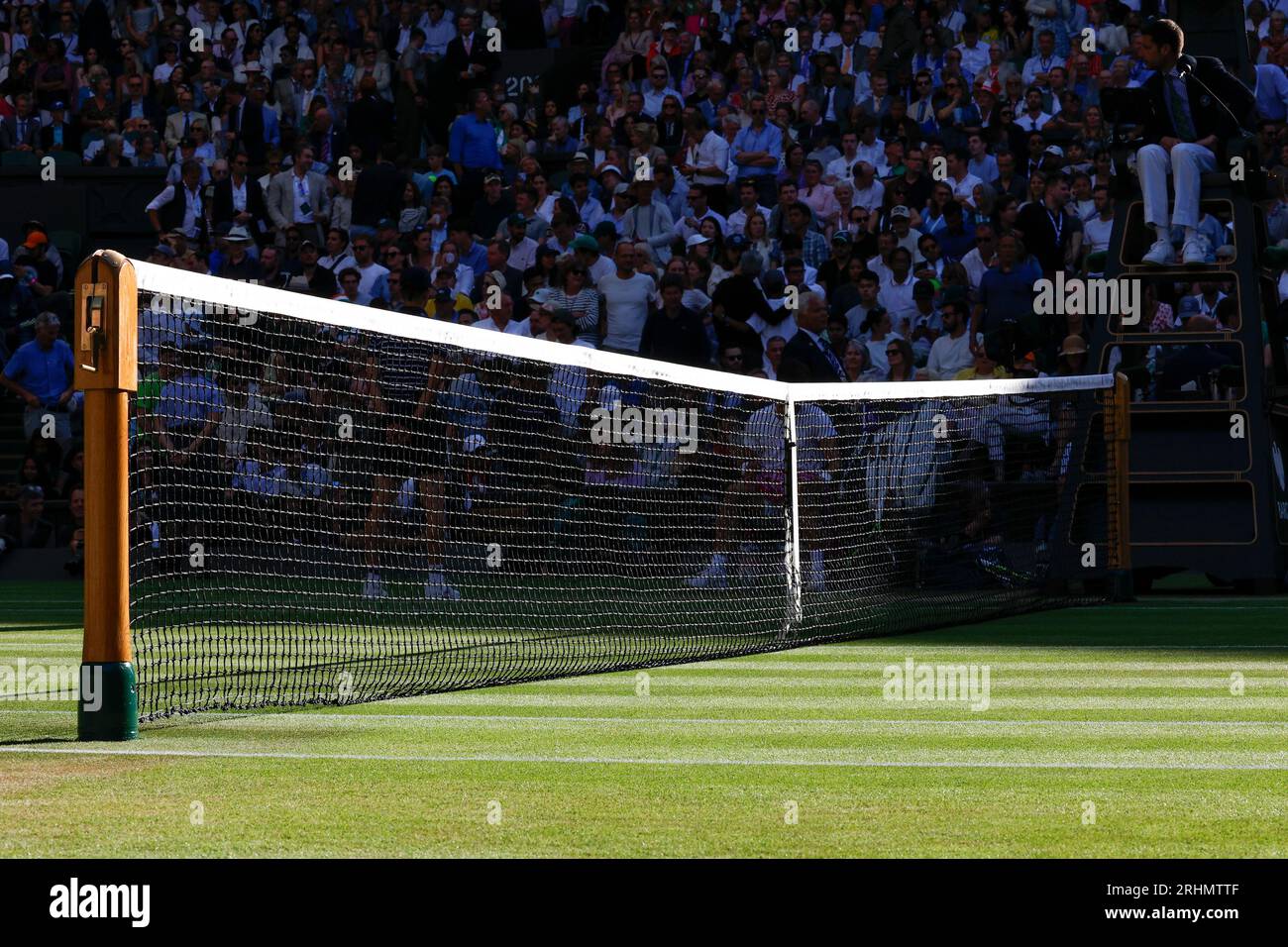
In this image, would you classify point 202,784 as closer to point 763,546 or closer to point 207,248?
point 763,546

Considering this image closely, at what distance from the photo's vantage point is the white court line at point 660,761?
641cm

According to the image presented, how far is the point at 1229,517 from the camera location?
16.2 m

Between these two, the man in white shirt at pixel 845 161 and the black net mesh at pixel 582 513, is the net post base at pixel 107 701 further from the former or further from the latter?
the man in white shirt at pixel 845 161

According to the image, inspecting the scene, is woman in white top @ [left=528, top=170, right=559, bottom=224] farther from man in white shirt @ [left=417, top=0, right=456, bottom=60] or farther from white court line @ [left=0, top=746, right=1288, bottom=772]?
white court line @ [left=0, top=746, right=1288, bottom=772]

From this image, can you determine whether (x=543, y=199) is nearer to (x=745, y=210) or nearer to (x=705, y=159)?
(x=705, y=159)

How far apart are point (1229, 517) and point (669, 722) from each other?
9541 millimetres

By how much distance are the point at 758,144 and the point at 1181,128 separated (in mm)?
8409

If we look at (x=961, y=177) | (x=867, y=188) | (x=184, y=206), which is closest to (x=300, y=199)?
(x=184, y=206)

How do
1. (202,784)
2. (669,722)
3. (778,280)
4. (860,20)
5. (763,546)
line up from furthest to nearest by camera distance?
(860,20) < (778,280) < (763,546) < (669,722) < (202,784)

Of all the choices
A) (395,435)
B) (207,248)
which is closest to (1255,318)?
(395,435)

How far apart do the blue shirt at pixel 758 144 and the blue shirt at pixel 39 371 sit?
27.1 ft

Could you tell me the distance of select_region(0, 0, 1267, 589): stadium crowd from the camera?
20.8 meters

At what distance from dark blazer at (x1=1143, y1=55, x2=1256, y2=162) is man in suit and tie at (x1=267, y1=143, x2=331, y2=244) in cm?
1259

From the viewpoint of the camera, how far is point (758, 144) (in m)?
24.1
